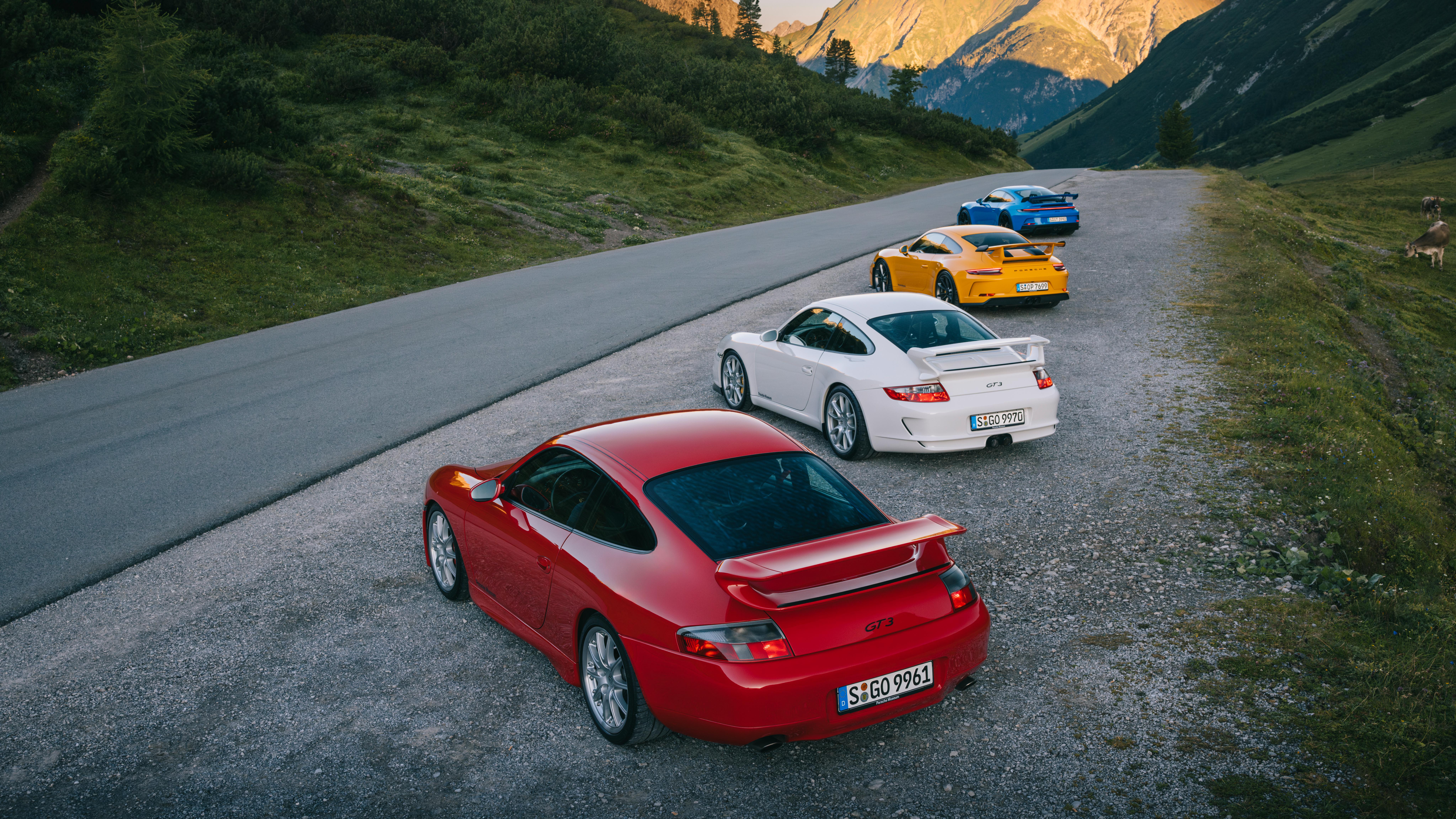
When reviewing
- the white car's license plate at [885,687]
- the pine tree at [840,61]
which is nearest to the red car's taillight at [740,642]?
the white car's license plate at [885,687]

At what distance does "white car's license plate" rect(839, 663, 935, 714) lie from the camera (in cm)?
366

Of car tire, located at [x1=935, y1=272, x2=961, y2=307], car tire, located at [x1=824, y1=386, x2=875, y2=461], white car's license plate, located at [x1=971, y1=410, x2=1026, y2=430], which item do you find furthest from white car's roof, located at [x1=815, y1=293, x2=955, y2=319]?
car tire, located at [x1=935, y1=272, x2=961, y2=307]

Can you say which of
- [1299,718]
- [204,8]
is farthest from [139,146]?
→ [1299,718]

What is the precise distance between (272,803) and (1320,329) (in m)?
15.2

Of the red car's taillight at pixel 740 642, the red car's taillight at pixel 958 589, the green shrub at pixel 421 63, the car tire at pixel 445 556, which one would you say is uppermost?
the green shrub at pixel 421 63

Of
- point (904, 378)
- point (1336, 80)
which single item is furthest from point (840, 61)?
point (1336, 80)

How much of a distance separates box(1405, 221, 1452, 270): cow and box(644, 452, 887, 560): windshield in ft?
135

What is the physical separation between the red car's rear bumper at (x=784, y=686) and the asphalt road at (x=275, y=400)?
5.00m

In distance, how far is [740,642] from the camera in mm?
3566

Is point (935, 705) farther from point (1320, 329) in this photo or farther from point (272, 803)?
point (1320, 329)

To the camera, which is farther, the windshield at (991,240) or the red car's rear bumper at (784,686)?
the windshield at (991,240)

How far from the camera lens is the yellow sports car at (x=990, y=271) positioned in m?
14.1

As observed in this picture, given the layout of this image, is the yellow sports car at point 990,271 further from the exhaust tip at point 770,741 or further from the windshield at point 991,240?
the exhaust tip at point 770,741

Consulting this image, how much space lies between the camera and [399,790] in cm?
387
